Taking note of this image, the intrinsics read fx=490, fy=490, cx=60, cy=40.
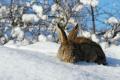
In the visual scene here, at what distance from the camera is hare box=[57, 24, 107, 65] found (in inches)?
233

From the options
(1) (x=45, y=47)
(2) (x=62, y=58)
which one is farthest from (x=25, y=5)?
(2) (x=62, y=58)

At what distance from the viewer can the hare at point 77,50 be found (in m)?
5.91

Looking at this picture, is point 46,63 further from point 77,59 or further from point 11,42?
point 11,42

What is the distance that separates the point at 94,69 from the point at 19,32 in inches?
133

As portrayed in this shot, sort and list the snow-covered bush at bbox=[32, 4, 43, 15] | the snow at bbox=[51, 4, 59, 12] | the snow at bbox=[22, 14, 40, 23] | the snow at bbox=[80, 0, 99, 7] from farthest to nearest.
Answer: the snow at bbox=[51, 4, 59, 12]
the snow-covered bush at bbox=[32, 4, 43, 15]
the snow at bbox=[22, 14, 40, 23]
the snow at bbox=[80, 0, 99, 7]

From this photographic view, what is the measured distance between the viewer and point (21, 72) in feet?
15.6

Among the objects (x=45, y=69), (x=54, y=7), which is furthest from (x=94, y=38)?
(x=45, y=69)

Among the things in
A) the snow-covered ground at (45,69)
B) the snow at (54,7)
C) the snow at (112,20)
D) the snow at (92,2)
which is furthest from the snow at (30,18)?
the snow-covered ground at (45,69)

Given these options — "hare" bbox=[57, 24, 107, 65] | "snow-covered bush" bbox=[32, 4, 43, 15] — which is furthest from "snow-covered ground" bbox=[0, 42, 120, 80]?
"snow-covered bush" bbox=[32, 4, 43, 15]

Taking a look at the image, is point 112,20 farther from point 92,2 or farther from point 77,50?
point 77,50

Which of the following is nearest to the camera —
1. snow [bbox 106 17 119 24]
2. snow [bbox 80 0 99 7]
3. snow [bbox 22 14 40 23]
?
snow [bbox 80 0 99 7]

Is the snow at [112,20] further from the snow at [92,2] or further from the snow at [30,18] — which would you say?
the snow at [30,18]

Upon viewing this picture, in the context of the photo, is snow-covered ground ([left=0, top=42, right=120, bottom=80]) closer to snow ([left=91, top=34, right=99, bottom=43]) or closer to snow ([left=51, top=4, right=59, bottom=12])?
snow ([left=91, top=34, right=99, bottom=43])

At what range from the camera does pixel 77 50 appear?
19.9ft
